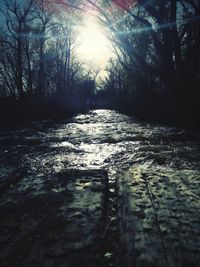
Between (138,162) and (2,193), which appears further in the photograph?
(138,162)

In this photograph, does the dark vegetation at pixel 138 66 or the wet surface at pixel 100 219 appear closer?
the wet surface at pixel 100 219

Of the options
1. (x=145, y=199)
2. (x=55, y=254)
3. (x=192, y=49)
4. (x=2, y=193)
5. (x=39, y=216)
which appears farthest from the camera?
(x=192, y=49)

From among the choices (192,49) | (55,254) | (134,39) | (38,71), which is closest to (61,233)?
(55,254)

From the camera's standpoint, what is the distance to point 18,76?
2067 centimetres

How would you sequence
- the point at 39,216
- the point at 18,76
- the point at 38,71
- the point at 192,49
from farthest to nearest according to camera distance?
1. the point at 38,71
2. the point at 18,76
3. the point at 192,49
4. the point at 39,216

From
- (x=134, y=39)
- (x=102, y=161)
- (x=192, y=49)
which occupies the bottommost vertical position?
(x=102, y=161)

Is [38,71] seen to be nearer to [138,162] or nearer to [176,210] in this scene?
[138,162]

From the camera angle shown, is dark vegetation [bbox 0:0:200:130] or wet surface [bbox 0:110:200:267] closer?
wet surface [bbox 0:110:200:267]

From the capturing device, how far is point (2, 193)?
5.65 feet

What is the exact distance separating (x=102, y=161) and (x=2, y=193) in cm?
141

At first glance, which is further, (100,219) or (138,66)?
(138,66)

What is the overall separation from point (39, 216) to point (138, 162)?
5.58 feet

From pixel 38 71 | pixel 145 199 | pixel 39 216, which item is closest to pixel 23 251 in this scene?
pixel 39 216

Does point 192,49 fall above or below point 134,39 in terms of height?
below
